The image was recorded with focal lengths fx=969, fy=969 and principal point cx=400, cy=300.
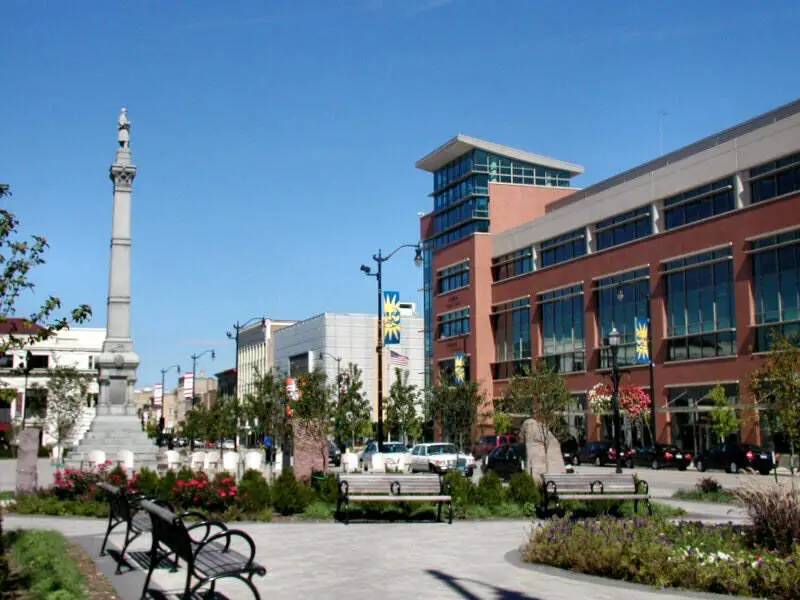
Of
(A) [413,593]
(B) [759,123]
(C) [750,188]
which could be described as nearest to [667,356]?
(C) [750,188]

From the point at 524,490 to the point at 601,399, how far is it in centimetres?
3854

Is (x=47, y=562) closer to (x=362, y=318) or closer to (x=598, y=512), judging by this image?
(x=598, y=512)

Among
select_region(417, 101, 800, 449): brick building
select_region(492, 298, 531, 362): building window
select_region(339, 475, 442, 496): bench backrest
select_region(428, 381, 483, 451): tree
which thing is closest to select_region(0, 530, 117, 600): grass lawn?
select_region(339, 475, 442, 496): bench backrest

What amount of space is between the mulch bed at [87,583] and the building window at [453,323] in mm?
67892

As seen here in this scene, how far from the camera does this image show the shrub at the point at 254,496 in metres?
18.3

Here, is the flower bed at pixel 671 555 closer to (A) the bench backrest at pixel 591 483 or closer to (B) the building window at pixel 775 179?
(A) the bench backrest at pixel 591 483

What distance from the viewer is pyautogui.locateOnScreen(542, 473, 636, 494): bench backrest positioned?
17.9 m

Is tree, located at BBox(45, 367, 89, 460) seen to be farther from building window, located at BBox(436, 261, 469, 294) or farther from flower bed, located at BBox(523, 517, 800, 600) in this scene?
flower bed, located at BBox(523, 517, 800, 600)

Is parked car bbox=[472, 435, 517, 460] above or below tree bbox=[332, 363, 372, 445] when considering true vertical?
below

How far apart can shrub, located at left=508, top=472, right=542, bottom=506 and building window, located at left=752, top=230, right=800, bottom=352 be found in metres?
30.4

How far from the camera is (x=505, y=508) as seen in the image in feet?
63.1

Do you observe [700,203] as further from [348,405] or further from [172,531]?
[172,531]

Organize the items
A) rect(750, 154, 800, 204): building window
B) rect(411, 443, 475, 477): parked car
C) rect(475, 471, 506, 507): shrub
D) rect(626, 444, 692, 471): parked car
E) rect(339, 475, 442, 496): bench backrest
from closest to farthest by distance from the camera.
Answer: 1. rect(339, 475, 442, 496): bench backrest
2. rect(475, 471, 506, 507): shrub
3. rect(411, 443, 475, 477): parked car
4. rect(750, 154, 800, 204): building window
5. rect(626, 444, 692, 471): parked car

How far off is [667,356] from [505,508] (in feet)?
131
